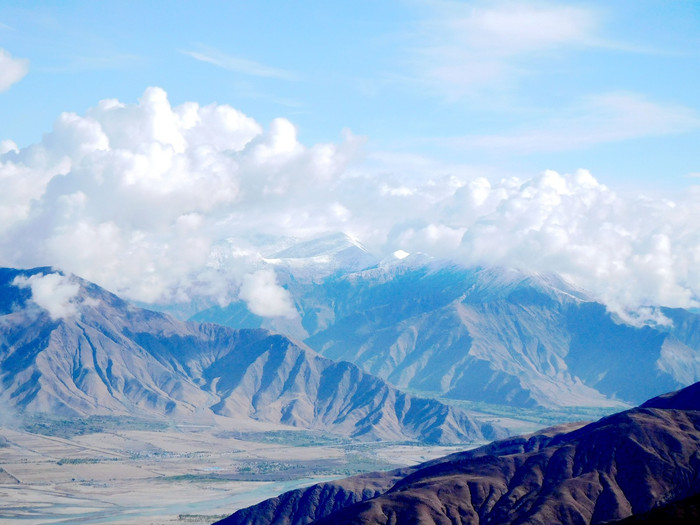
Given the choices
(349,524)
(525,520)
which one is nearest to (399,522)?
(349,524)

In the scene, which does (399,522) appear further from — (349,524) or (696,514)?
(696,514)

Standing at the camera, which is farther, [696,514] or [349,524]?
[349,524]

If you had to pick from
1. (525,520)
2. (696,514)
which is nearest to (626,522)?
(696,514)

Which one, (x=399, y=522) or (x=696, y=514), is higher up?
(x=696, y=514)

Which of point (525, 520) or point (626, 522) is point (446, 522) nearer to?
point (525, 520)

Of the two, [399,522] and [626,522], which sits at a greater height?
[626,522]

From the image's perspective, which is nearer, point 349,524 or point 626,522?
point 626,522

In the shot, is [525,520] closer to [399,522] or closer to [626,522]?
[399,522]
